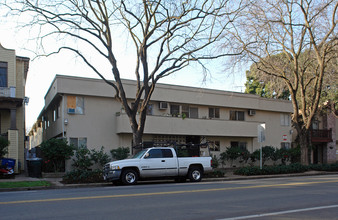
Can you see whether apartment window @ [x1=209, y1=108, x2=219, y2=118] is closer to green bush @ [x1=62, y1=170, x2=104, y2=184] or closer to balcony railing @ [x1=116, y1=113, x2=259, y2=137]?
balcony railing @ [x1=116, y1=113, x2=259, y2=137]

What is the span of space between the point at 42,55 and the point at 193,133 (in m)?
13.0

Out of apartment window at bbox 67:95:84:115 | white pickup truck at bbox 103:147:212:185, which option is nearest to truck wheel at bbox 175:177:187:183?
white pickup truck at bbox 103:147:212:185

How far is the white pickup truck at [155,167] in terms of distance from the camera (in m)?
16.5

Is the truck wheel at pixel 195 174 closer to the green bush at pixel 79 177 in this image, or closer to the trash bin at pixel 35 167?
the green bush at pixel 79 177

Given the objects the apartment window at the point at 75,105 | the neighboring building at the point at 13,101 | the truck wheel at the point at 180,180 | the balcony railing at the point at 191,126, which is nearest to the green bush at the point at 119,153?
the balcony railing at the point at 191,126

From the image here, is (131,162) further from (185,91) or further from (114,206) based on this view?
(185,91)

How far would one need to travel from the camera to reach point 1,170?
20078 millimetres

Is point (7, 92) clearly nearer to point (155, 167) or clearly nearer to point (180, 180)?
point (155, 167)

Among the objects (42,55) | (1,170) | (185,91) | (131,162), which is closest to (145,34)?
(42,55)

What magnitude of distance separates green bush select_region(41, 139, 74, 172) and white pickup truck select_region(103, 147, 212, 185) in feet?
18.1

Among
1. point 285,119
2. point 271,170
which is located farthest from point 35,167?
point 285,119

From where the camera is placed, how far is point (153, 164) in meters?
17.1

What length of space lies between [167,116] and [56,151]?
845cm

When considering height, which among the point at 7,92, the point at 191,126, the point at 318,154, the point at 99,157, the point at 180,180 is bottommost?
the point at 180,180
